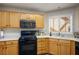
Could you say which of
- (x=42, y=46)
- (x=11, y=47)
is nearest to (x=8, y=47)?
(x=11, y=47)

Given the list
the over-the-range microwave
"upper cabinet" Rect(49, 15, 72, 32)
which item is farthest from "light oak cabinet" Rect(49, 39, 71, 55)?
the over-the-range microwave

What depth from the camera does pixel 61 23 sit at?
16.9ft

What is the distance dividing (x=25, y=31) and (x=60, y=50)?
1.53m

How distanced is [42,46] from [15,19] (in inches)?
53.8

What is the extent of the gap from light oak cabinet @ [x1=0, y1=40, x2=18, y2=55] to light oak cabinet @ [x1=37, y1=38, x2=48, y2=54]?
2.91ft

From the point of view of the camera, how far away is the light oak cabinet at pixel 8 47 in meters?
3.80

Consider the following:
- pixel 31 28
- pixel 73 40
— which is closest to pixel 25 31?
pixel 31 28

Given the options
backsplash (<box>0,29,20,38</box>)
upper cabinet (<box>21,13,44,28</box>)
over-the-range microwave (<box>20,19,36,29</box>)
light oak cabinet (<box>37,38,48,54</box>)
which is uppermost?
upper cabinet (<box>21,13,44,28</box>)

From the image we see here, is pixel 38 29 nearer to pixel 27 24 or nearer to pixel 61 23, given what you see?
pixel 27 24

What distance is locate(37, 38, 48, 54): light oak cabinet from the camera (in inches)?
185

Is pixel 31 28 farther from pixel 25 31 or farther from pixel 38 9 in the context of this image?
pixel 38 9

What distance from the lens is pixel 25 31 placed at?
5.00 m

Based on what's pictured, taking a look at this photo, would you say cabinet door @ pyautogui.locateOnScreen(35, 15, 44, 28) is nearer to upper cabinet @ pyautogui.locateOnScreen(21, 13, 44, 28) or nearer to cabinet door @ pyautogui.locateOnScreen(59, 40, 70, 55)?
A: upper cabinet @ pyautogui.locateOnScreen(21, 13, 44, 28)

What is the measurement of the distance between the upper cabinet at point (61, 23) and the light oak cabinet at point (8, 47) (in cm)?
193
